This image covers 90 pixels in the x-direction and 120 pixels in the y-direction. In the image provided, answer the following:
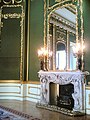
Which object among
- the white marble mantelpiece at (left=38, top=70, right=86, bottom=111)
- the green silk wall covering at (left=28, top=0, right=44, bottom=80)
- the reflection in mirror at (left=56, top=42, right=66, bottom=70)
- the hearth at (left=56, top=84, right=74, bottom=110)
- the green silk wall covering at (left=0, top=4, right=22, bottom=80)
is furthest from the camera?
the green silk wall covering at (left=0, top=4, right=22, bottom=80)

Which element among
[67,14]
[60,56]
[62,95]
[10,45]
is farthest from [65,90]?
[10,45]

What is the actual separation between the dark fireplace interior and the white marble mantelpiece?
0.16 m

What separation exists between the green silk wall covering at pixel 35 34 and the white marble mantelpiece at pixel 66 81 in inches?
29.5

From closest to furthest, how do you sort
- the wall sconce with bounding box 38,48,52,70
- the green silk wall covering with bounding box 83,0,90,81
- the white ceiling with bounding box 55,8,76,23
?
the green silk wall covering with bounding box 83,0,90,81 → the white ceiling with bounding box 55,8,76,23 → the wall sconce with bounding box 38,48,52,70

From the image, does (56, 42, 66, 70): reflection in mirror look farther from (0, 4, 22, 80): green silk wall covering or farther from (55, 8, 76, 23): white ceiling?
(0, 4, 22, 80): green silk wall covering

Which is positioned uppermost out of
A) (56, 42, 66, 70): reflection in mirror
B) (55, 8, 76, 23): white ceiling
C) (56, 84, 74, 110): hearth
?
(55, 8, 76, 23): white ceiling

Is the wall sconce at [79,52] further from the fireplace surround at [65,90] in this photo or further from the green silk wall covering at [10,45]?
the green silk wall covering at [10,45]

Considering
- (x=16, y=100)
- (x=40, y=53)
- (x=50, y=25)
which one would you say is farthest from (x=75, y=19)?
A: (x=16, y=100)

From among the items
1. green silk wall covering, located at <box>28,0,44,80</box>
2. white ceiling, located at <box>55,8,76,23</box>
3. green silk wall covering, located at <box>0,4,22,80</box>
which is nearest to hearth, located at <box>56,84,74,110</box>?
green silk wall covering, located at <box>28,0,44,80</box>

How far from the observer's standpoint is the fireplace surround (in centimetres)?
592

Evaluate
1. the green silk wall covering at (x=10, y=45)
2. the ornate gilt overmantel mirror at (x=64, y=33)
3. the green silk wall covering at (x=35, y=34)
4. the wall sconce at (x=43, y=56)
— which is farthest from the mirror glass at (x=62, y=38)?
the green silk wall covering at (x=10, y=45)

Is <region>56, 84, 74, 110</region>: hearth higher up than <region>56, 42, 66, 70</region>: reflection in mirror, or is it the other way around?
<region>56, 42, 66, 70</region>: reflection in mirror

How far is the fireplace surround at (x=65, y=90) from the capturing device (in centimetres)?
592

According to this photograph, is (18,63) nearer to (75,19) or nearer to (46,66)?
(46,66)
